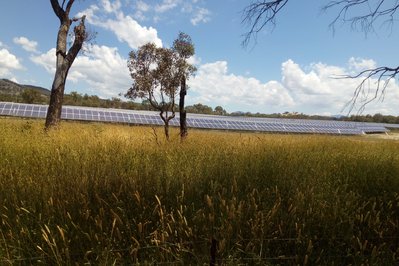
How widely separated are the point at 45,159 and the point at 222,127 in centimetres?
4499

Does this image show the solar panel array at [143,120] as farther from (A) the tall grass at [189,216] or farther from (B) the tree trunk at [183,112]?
(A) the tall grass at [189,216]

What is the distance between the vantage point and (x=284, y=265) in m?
3.25

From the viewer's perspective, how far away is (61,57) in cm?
1407

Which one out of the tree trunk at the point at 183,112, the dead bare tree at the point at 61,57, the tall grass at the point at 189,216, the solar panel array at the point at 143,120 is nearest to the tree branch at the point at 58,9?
the dead bare tree at the point at 61,57

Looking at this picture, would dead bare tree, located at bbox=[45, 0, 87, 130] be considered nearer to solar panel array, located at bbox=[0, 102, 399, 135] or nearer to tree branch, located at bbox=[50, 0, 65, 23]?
tree branch, located at bbox=[50, 0, 65, 23]

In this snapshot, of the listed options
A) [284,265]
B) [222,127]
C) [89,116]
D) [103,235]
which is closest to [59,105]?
[103,235]

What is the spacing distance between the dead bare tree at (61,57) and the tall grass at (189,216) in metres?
8.76

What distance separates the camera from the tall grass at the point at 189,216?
126 inches

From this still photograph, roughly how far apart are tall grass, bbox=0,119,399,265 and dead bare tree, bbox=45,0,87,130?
876cm

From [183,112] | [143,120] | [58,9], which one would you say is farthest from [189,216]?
[143,120]

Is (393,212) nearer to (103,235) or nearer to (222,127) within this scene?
(103,235)

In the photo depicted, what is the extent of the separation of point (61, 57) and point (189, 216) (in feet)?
40.2

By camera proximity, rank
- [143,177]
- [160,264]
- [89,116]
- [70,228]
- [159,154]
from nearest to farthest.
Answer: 1. [160,264]
2. [70,228]
3. [143,177]
4. [159,154]
5. [89,116]

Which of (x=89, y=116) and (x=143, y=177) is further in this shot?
(x=89, y=116)
